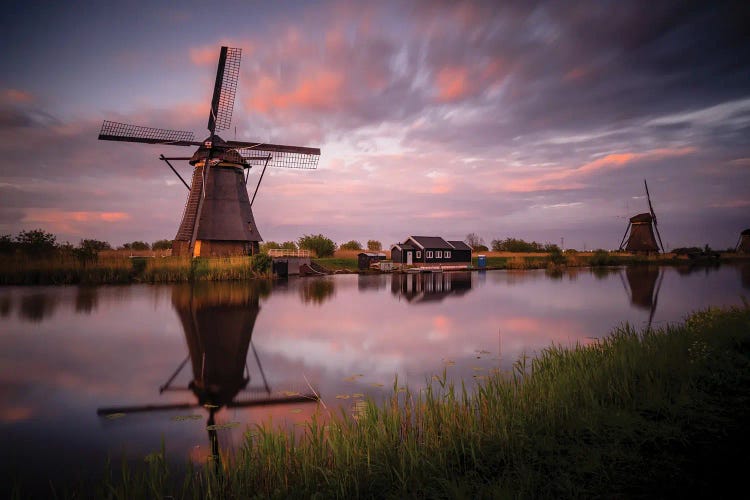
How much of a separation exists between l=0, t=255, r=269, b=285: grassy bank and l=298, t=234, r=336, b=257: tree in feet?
60.7

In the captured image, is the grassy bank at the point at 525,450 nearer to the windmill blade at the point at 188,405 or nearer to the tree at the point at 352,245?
the windmill blade at the point at 188,405

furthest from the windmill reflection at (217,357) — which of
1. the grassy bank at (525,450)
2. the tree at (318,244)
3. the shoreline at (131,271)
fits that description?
the tree at (318,244)

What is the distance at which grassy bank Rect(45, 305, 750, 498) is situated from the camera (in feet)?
11.7

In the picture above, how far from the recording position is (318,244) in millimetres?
48094

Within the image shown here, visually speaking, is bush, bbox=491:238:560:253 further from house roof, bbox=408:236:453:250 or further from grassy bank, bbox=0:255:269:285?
grassy bank, bbox=0:255:269:285

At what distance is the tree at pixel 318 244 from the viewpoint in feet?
156

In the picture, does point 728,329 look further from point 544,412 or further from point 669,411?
point 544,412

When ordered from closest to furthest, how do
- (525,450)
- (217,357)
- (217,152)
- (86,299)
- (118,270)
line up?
(525,450)
(217,357)
(86,299)
(118,270)
(217,152)

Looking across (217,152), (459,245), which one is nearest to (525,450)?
(217,152)

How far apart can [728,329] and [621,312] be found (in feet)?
28.7

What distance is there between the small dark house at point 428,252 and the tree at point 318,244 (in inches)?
327

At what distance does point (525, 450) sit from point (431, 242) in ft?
144

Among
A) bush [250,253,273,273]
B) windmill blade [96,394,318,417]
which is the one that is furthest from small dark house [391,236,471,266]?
windmill blade [96,394,318,417]

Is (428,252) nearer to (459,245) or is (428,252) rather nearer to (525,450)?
(459,245)
